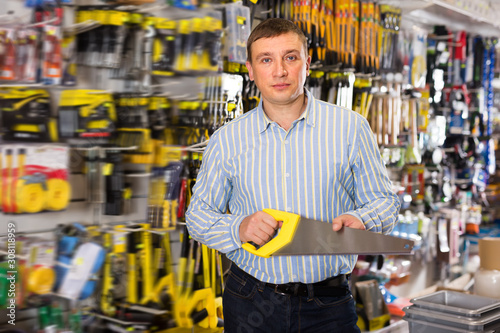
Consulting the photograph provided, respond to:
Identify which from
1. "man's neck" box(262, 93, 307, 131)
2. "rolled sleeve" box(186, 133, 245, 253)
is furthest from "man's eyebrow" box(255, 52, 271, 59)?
"rolled sleeve" box(186, 133, 245, 253)

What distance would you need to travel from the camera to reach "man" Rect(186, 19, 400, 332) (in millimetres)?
1941

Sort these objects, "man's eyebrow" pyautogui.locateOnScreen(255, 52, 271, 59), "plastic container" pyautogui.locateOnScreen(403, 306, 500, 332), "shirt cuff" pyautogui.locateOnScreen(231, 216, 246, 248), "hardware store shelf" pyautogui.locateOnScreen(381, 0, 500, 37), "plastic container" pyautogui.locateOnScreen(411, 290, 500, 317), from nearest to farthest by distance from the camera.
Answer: "shirt cuff" pyautogui.locateOnScreen(231, 216, 246, 248) → "man's eyebrow" pyautogui.locateOnScreen(255, 52, 271, 59) → "plastic container" pyautogui.locateOnScreen(403, 306, 500, 332) → "plastic container" pyautogui.locateOnScreen(411, 290, 500, 317) → "hardware store shelf" pyautogui.locateOnScreen(381, 0, 500, 37)

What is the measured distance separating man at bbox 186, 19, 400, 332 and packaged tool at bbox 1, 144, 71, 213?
1114mm

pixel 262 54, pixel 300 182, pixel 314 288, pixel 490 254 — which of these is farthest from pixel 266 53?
pixel 490 254

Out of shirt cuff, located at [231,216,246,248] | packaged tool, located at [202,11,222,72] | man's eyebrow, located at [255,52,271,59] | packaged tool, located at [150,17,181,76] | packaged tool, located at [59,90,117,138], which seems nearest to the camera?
shirt cuff, located at [231,216,246,248]

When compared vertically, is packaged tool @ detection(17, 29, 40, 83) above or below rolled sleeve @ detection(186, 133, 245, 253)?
above

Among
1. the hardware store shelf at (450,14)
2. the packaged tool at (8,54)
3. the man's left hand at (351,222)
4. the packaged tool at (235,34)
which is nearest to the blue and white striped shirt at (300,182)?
the man's left hand at (351,222)

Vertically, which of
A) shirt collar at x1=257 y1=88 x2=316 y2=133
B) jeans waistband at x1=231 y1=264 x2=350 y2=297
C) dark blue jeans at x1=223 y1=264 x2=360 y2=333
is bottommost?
dark blue jeans at x1=223 y1=264 x2=360 y2=333

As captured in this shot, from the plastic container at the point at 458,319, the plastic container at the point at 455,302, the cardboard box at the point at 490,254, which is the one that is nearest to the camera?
the plastic container at the point at 458,319

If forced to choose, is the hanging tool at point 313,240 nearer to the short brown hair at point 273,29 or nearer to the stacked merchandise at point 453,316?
the short brown hair at point 273,29

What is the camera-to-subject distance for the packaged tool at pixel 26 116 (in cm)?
270

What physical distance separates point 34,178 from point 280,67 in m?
1.52

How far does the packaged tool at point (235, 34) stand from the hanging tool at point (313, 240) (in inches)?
80.9

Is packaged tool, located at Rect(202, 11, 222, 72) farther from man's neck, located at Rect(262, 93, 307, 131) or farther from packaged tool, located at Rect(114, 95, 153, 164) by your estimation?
man's neck, located at Rect(262, 93, 307, 131)
